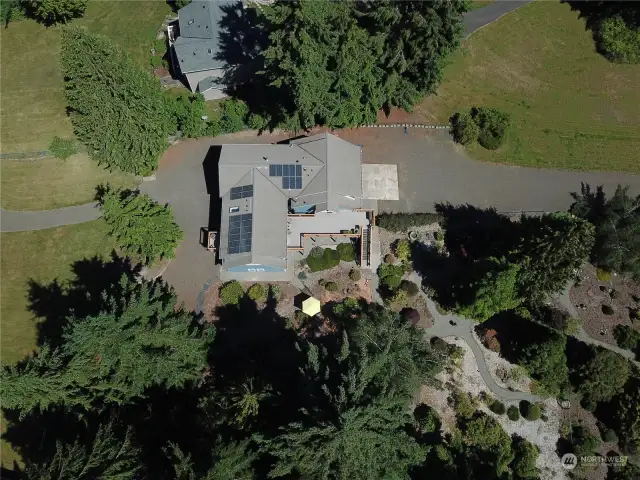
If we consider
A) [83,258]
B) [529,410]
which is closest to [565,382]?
[529,410]

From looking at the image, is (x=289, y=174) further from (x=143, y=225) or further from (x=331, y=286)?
(x=143, y=225)

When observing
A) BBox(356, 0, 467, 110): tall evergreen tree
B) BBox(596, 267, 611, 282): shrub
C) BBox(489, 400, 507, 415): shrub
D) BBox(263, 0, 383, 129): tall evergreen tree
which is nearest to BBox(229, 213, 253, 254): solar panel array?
BBox(263, 0, 383, 129): tall evergreen tree

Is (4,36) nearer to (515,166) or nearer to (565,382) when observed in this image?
(515,166)

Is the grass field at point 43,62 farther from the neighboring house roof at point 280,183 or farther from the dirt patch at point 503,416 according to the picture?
the dirt patch at point 503,416

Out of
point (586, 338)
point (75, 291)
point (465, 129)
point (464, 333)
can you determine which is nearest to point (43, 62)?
point (75, 291)

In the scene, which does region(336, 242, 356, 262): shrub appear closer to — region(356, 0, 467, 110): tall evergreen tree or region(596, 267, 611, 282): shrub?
region(356, 0, 467, 110): tall evergreen tree
